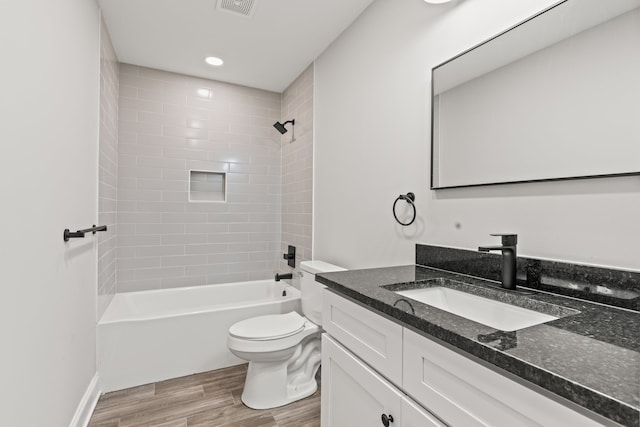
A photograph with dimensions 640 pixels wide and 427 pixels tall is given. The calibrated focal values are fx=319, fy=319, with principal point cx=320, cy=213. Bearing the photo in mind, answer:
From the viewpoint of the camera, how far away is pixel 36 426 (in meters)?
1.16

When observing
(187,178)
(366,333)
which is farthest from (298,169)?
(366,333)

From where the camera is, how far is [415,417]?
2.83 ft

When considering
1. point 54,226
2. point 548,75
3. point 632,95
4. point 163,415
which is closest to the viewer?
point 632,95

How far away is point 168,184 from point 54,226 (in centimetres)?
178

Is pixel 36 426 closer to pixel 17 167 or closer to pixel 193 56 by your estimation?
pixel 17 167

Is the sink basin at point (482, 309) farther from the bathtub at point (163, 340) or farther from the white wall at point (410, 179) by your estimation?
the bathtub at point (163, 340)

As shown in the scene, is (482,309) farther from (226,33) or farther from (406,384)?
(226,33)

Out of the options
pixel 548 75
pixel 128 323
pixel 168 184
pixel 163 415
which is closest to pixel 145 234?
pixel 168 184

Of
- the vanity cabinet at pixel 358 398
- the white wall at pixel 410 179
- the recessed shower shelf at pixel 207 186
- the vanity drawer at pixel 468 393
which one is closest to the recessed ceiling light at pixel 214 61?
the white wall at pixel 410 179

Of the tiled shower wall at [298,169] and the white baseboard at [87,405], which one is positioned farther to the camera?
the tiled shower wall at [298,169]

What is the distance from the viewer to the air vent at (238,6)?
1.99 metres

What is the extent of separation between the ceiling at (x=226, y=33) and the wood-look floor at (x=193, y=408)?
8.26 feet

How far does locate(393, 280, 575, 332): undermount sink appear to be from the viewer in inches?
38.9

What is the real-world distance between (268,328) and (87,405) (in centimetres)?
110
